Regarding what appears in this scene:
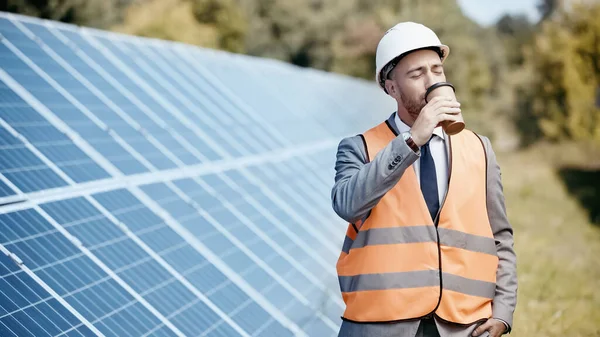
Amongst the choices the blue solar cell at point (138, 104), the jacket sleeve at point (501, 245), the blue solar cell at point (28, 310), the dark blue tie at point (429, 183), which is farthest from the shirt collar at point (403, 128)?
the blue solar cell at point (138, 104)

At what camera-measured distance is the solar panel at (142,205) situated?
191 inches

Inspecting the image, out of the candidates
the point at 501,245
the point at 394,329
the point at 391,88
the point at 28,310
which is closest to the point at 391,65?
the point at 391,88

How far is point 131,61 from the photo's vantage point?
984 centimetres

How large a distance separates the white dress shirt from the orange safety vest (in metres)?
0.07

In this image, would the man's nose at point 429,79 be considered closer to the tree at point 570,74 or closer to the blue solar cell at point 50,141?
the blue solar cell at point 50,141

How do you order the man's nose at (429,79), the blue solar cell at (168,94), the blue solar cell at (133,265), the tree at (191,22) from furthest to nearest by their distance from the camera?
the tree at (191,22)
the blue solar cell at (168,94)
the blue solar cell at (133,265)
the man's nose at (429,79)

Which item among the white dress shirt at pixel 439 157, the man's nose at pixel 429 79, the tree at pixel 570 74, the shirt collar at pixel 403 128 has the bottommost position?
the white dress shirt at pixel 439 157

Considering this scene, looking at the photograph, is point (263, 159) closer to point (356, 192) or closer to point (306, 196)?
point (306, 196)

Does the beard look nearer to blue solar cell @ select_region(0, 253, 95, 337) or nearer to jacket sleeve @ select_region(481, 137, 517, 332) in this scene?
jacket sleeve @ select_region(481, 137, 517, 332)

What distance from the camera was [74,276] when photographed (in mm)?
4836

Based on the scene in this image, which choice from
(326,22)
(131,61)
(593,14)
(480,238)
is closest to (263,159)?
(131,61)

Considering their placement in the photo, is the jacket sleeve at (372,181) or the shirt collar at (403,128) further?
the shirt collar at (403,128)

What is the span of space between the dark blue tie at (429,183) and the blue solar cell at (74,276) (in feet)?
7.15

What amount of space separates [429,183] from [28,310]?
7.53 ft
